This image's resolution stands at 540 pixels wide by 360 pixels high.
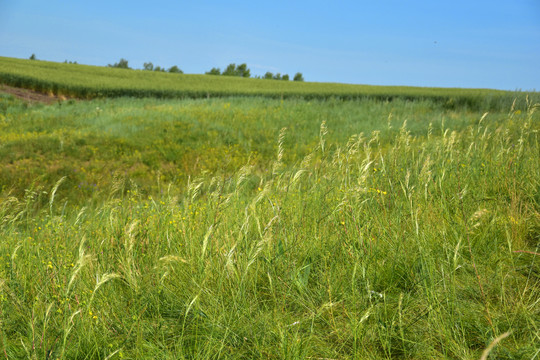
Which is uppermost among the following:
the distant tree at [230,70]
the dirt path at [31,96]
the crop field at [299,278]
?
the distant tree at [230,70]

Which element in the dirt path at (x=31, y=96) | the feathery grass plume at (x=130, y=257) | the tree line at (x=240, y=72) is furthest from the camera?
the tree line at (x=240, y=72)

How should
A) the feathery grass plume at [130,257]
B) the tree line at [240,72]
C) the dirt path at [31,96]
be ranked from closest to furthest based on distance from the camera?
the feathery grass plume at [130,257], the dirt path at [31,96], the tree line at [240,72]

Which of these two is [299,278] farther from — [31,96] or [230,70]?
[230,70]

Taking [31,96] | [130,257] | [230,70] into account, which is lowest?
[130,257]

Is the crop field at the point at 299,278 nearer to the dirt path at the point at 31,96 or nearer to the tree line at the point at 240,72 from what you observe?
the dirt path at the point at 31,96

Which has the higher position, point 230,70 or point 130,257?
point 230,70

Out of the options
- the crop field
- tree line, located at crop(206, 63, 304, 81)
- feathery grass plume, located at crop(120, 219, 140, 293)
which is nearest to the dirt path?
the crop field

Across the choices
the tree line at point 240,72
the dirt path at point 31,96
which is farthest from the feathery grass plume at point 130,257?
the tree line at point 240,72

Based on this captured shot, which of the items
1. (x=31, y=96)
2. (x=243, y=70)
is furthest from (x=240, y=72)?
(x=31, y=96)

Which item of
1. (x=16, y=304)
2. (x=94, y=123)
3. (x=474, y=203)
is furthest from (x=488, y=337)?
(x=94, y=123)

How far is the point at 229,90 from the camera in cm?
2831

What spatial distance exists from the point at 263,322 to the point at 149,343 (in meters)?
0.57

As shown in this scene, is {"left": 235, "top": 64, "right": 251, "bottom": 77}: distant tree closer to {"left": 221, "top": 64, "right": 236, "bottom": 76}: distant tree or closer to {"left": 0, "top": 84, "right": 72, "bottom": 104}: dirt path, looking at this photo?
{"left": 221, "top": 64, "right": 236, "bottom": 76}: distant tree

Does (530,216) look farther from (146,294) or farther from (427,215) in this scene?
(146,294)
